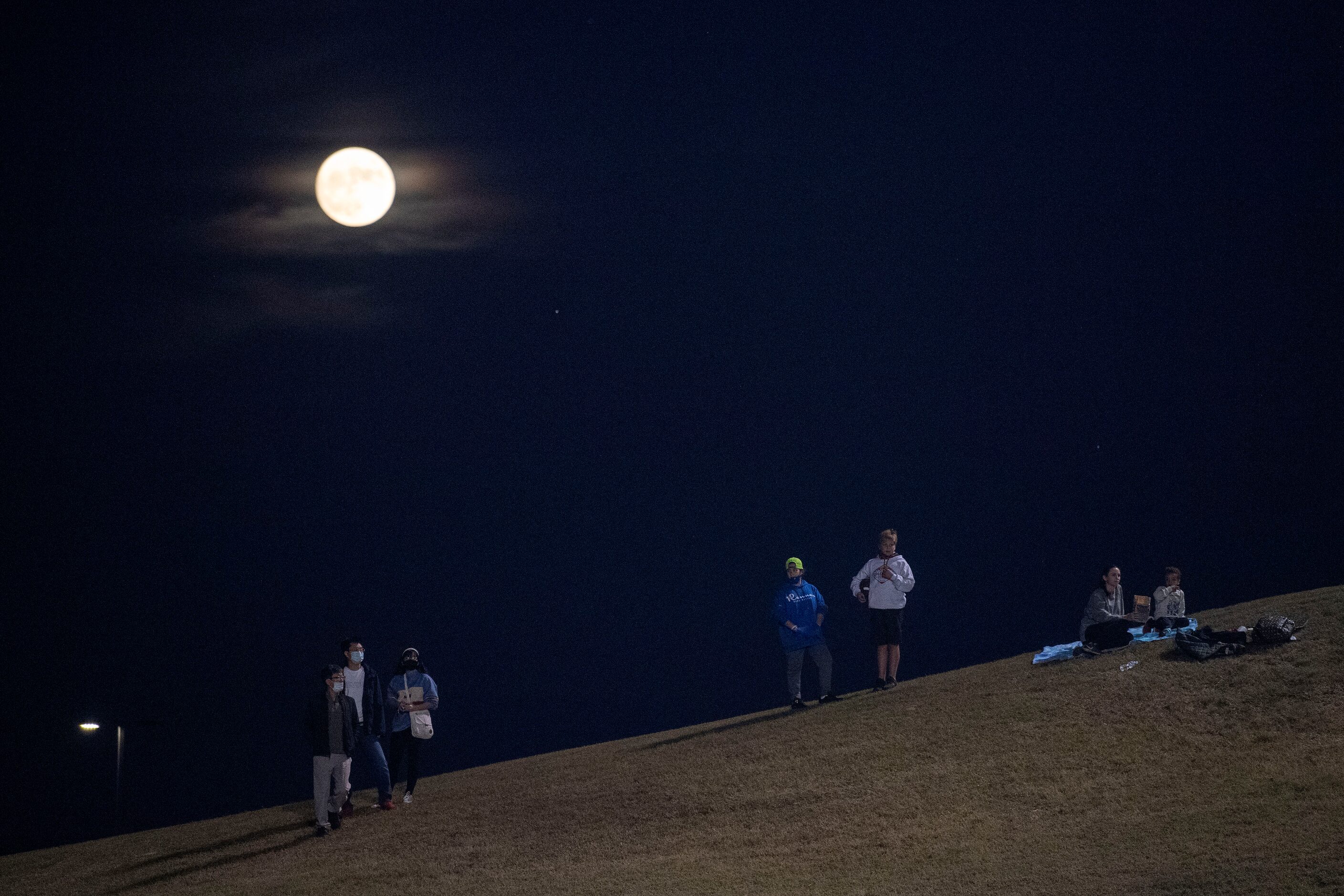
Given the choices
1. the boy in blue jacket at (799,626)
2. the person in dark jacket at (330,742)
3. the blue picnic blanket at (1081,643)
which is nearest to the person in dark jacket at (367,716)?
the person in dark jacket at (330,742)

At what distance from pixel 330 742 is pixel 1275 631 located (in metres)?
11.2

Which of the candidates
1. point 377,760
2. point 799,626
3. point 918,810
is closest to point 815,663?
point 799,626

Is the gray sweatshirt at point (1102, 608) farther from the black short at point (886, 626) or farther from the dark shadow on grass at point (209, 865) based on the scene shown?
the dark shadow on grass at point (209, 865)

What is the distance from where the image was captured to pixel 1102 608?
44.7ft

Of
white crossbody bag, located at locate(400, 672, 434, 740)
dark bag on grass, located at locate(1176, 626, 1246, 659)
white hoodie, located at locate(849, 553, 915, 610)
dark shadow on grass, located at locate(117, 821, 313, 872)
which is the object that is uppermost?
white hoodie, located at locate(849, 553, 915, 610)

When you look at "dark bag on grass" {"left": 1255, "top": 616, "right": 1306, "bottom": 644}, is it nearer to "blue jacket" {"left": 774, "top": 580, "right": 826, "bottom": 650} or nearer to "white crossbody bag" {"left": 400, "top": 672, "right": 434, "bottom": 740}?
"blue jacket" {"left": 774, "top": 580, "right": 826, "bottom": 650}

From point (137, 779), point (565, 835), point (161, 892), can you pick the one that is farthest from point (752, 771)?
point (137, 779)

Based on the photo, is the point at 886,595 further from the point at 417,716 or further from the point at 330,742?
the point at 330,742

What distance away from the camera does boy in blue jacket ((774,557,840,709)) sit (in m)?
14.1

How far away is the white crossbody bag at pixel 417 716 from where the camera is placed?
42.9 feet

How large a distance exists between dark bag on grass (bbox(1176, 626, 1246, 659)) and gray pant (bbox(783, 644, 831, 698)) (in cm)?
456

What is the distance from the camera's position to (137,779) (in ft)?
111

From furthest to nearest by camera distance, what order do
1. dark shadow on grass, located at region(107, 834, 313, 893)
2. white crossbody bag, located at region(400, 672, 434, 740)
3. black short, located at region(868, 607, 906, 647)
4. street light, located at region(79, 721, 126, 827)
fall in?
1. street light, located at region(79, 721, 126, 827)
2. black short, located at region(868, 607, 906, 647)
3. white crossbody bag, located at region(400, 672, 434, 740)
4. dark shadow on grass, located at region(107, 834, 313, 893)

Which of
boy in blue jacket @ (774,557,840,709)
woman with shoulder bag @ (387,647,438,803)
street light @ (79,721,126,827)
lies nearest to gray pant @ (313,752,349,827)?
woman with shoulder bag @ (387,647,438,803)
